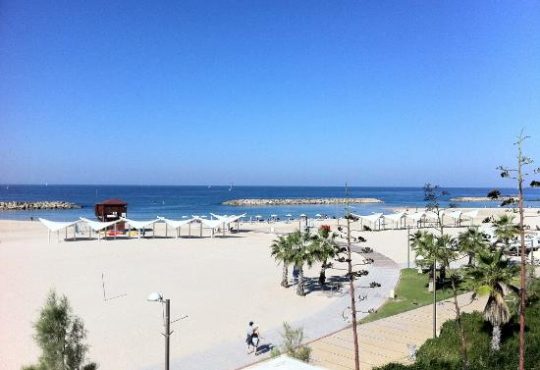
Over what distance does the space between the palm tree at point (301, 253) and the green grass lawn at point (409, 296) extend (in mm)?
3569

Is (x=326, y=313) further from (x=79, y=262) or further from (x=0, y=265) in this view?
(x=0, y=265)

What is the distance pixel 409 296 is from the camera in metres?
20.6

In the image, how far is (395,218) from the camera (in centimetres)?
Answer: 4744

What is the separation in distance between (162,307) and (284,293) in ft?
18.2

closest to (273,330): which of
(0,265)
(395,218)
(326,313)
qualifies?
(326,313)

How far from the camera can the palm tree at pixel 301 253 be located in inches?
791

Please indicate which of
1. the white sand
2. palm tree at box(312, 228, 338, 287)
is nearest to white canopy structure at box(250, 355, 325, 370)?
the white sand

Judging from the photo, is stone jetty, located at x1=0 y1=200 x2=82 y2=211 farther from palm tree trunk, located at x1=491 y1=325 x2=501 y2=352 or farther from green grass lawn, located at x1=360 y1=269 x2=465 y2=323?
palm tree trunk, located at x1=491 y1=325 x2=501 y2=352

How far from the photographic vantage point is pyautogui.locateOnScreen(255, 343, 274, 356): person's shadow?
13.8 metres

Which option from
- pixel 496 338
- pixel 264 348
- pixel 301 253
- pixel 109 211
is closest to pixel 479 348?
pixel 496 338

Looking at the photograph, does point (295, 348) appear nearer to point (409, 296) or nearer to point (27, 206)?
point (409, 296)

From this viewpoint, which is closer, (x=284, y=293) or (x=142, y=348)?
(x=142, y=348)

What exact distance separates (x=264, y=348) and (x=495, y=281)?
6.80 metres

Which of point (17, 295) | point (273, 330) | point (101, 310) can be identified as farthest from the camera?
point (17, 295)
